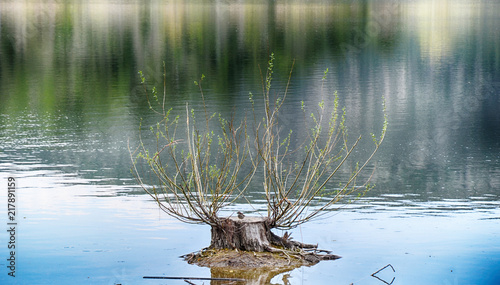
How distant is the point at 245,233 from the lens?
11.0m

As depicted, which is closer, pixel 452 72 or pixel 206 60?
pixel 452 72

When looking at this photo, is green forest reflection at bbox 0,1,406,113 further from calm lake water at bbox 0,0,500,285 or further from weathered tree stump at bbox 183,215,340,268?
weathered tree stump at bbox 183,215,340,268

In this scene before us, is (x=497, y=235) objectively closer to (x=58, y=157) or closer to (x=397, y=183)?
(x=397, y=183)

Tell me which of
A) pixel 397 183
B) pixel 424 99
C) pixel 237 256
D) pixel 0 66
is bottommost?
pixel 237 256

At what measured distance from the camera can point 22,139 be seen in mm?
23516

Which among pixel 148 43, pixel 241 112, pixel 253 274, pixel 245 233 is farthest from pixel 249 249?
pixel 148 43

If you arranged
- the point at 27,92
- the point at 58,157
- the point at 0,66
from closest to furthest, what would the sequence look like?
the point at 58,157, the point at 27,92, the point at 0,66

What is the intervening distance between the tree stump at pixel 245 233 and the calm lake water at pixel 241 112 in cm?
63

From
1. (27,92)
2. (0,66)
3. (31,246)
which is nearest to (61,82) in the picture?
(27,92)

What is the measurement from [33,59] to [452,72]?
29.6 metres

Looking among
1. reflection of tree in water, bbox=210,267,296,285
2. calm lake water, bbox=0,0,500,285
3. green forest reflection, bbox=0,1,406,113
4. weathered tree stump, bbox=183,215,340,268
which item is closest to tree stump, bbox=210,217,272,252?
weathered tree stump, bbox=183,215,340,268

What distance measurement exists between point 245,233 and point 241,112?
18.5m

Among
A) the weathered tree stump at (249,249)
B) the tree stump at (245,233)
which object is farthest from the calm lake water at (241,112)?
the tree stump at (245,233)

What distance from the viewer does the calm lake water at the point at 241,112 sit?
1152 cm
